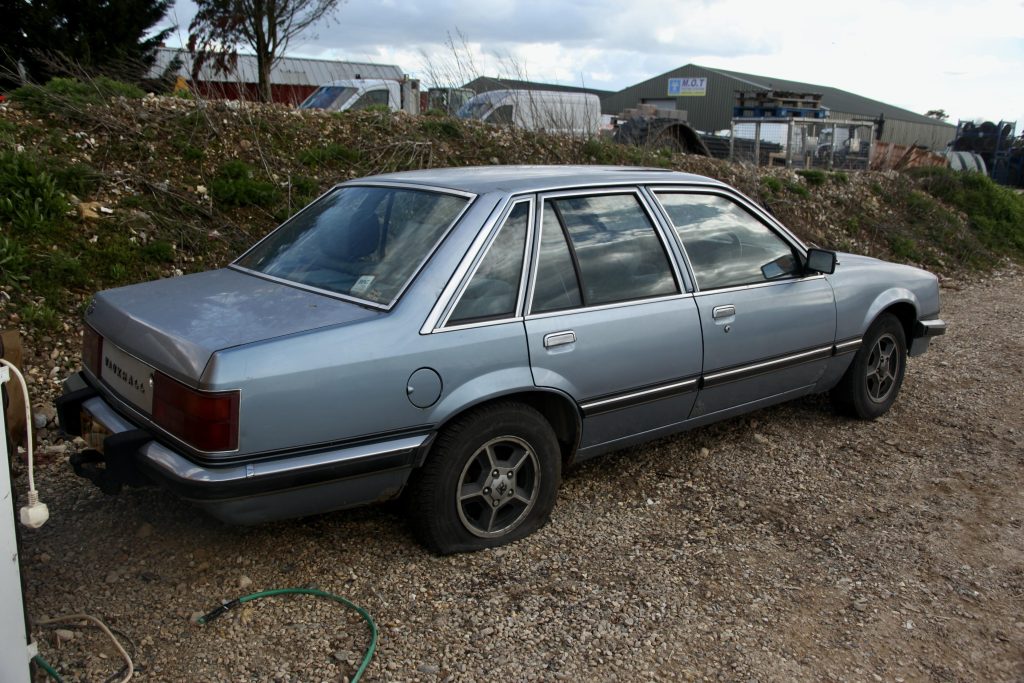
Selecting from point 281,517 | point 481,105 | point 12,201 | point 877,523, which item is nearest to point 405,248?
point 281,517

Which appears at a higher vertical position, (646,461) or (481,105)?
(481,105)

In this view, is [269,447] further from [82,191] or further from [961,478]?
[82,191]

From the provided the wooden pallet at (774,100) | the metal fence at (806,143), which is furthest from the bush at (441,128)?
the wooden pallet at (774,100)

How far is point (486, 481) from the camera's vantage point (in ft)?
11.2

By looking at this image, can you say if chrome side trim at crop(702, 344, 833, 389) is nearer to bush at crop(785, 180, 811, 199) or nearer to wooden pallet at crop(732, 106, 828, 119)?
bush at crop(785, 180, 811, 199)

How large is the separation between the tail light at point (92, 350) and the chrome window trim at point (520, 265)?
1428mm

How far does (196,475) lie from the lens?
9.07 ft

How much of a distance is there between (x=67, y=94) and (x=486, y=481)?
642cm

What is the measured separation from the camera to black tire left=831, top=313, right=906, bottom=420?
5.03 metres

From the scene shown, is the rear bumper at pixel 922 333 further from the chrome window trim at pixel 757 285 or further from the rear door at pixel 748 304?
the chrome window trim at pixel 757 285

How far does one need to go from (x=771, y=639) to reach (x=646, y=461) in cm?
159

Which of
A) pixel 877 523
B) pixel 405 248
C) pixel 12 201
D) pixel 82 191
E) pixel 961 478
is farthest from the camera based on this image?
pixel 82 191

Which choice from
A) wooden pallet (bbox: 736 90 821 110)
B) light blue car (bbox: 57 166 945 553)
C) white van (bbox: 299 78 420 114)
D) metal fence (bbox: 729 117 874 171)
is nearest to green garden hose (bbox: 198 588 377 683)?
light blue car (bbox: 57 166 945 553)

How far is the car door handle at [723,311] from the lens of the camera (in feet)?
13.3
